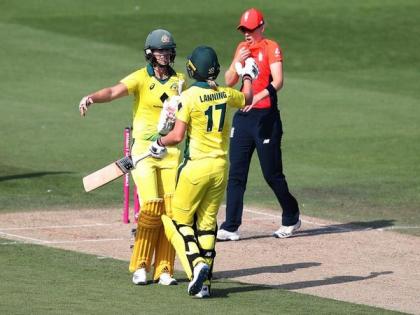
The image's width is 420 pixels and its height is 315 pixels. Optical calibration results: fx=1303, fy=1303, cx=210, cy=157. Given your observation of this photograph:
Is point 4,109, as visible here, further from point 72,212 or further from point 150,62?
point 150,62

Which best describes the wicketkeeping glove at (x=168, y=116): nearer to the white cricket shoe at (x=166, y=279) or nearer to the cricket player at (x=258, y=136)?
the white cricket shoe at (x=166, y=279)

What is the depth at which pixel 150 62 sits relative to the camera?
13.0m

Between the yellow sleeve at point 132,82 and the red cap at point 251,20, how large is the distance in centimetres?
276

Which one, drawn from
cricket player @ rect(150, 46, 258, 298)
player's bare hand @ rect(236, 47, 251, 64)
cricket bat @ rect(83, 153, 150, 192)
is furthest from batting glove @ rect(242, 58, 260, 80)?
cricket bat @ rect(83, 153, 150, 192)

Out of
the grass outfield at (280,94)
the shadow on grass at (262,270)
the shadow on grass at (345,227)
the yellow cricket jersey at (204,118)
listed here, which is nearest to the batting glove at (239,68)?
the yellow cricket jersey at (204,118)

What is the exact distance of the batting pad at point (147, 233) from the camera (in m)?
12.7

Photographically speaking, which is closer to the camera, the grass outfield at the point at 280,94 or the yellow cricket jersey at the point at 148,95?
the yellow cricket jersey at the point at 148,95

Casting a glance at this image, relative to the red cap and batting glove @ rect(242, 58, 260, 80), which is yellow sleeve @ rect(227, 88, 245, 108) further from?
the red cap

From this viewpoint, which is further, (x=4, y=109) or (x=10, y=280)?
(x=4, y=109)

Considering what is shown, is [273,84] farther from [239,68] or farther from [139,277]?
[139,277]

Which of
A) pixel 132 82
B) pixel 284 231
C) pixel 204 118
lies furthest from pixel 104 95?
pixel 284 231

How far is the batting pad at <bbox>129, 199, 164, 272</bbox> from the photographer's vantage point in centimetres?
1267

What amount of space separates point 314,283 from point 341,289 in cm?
38

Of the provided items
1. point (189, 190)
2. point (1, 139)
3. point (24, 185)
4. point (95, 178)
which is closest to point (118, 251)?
point (95, 178)
